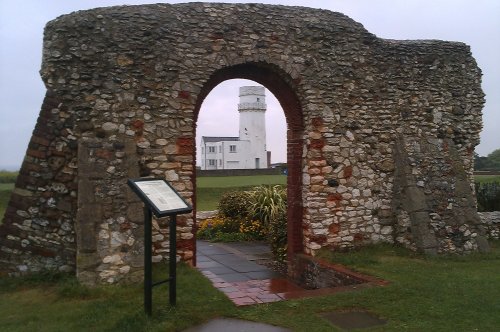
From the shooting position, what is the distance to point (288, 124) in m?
8.20

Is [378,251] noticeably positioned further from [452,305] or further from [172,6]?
[172,6]

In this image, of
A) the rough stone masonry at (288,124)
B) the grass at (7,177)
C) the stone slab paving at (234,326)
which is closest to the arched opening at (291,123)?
the rough stone masonry at (288,124)

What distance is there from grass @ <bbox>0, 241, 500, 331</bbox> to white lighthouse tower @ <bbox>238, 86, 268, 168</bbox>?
3861cm

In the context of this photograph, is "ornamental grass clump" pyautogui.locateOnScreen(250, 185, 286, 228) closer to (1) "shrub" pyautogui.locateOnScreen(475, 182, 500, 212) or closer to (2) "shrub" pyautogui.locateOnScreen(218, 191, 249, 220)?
(2) "shrub" pyautogui.locateOnScreen(218, 191, 249, 220)

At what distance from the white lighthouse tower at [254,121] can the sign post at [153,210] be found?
39.4m

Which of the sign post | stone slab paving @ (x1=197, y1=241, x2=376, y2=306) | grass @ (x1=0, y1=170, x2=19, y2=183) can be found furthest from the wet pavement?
grass @ (x1=0, y1=170, x2=19, y2=183)

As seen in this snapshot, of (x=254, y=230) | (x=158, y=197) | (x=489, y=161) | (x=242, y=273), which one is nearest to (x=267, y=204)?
(x=254, y=230)

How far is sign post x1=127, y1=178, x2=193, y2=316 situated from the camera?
4754 mm

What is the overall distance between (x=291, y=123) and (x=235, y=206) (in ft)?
16.0

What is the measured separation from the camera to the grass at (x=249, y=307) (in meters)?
4.73

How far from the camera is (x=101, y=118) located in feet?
22.4

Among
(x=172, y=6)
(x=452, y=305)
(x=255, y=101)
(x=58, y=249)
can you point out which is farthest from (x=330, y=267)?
(x=255, y=101)

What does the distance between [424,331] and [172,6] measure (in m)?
5.59

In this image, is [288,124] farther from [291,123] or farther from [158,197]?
[158,197]
